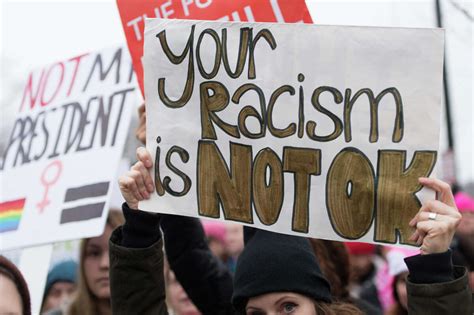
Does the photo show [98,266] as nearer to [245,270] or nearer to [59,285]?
[59,285]

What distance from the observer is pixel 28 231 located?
4129mm

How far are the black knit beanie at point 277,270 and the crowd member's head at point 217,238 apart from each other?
357 cm

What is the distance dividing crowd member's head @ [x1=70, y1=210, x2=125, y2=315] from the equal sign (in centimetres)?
37

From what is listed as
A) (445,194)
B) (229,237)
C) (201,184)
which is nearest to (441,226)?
(445,194)

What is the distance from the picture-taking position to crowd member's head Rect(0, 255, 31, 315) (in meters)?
2.91

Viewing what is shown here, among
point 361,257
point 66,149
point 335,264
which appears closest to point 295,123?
point 335,264

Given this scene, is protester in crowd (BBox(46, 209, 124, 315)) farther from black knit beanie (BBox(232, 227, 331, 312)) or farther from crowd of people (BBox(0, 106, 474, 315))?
black knit beanie (BBox(232, 227, 331, 312))

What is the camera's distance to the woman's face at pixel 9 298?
289 cm

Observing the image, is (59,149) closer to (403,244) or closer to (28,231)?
(28,231)

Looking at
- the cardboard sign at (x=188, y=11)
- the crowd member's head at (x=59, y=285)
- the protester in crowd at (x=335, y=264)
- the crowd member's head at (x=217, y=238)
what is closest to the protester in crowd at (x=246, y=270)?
the protester in crowd at (x=335, y=264)

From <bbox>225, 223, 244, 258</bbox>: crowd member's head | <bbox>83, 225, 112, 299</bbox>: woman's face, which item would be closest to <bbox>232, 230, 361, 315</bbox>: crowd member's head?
<bbox>83, 225, 112, 299</bbox>: woman's face

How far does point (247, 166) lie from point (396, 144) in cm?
49

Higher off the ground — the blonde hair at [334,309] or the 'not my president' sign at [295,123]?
the 'not my president' sign at [295,123]

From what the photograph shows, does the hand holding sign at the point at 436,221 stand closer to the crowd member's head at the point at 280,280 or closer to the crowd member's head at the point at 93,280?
the crowd member's head at the point at 280,280
